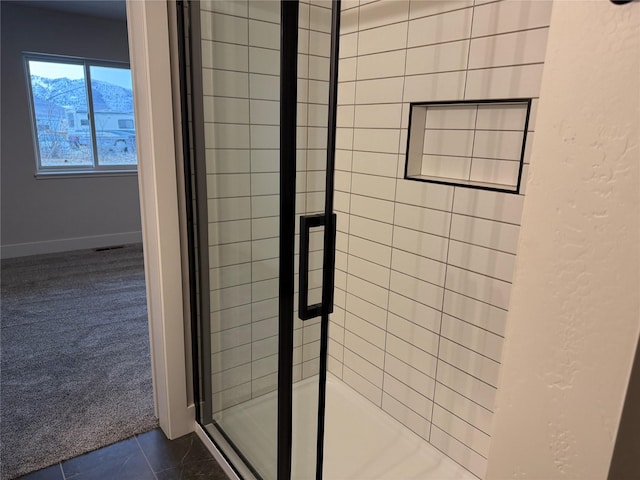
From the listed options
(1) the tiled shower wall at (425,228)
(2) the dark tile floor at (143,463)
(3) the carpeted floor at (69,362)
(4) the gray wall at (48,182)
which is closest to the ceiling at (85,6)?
(4) the gray wall at (48,182)

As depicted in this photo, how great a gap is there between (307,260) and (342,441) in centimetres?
118

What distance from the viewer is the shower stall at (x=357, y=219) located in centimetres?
111

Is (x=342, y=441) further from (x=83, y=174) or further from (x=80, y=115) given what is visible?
(x=80, y=115)

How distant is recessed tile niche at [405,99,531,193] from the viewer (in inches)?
56.5

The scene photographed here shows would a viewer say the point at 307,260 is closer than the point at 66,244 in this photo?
Yes

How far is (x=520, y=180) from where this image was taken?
1.41 metres

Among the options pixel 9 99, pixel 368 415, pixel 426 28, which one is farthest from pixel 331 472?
pixel 9 99

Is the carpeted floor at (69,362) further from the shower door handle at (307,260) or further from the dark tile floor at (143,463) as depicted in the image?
the shower door handle at (307,260)

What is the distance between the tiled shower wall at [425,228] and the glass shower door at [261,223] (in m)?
0.70

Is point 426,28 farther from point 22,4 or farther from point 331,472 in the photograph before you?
point 22,4

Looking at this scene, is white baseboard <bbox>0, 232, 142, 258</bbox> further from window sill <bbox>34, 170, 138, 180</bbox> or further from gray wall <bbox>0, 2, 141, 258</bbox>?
window sill <bbox>34, 170, 138, 180</bbox>

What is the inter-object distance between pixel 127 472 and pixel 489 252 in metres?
1.63

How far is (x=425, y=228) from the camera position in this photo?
1759 millimetres

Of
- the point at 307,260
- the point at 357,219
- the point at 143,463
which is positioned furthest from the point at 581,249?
the point at 143,463
